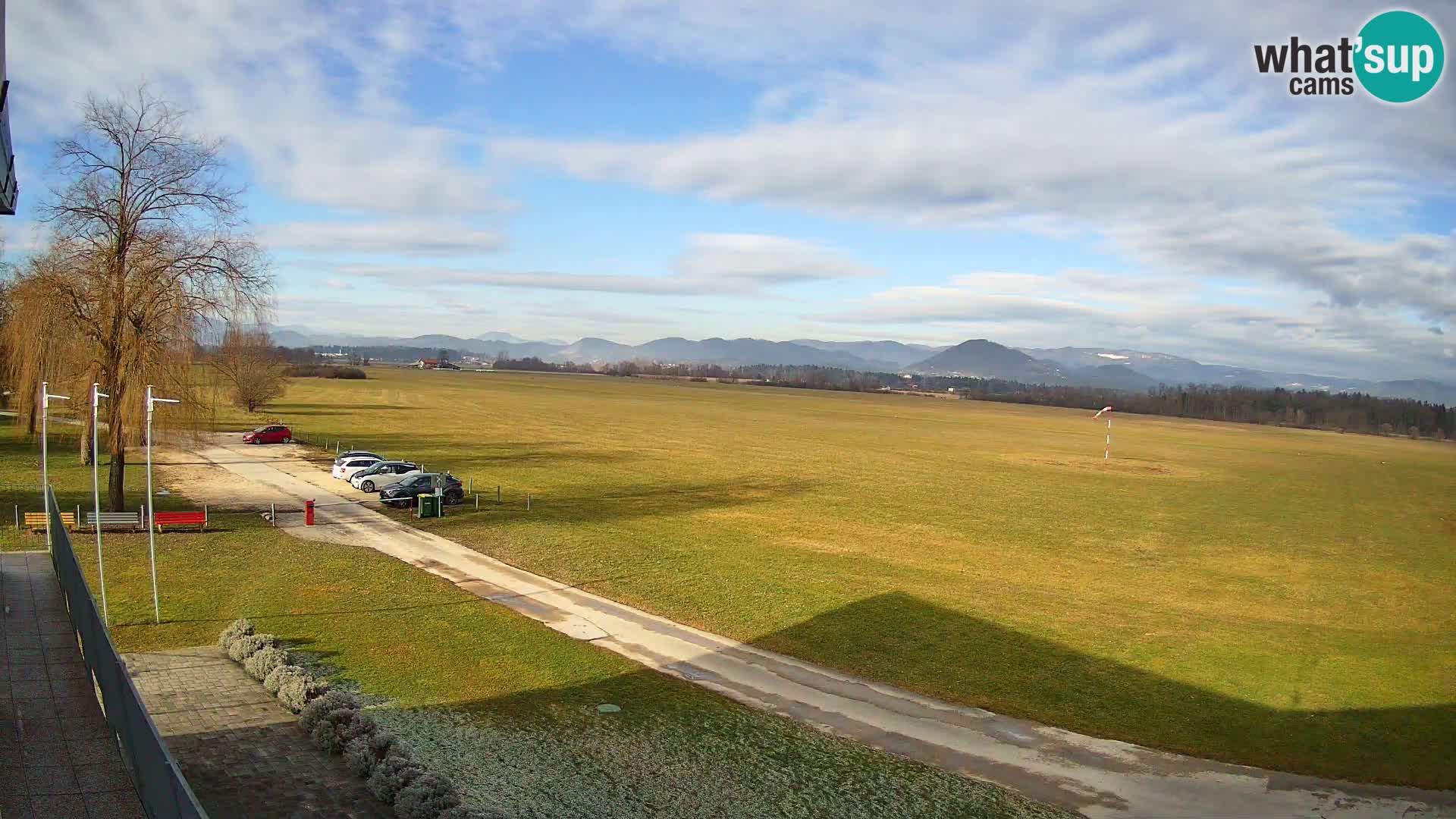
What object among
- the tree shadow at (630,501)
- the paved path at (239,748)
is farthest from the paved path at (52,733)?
the tree shadow at (630,501)

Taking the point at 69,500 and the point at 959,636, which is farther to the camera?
the point at 69,500

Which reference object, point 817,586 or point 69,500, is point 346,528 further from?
point 817,586

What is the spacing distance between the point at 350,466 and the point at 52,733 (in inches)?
1297

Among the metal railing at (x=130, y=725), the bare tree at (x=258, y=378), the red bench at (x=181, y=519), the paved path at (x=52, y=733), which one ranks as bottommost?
the red bench at (x=181, y=519)

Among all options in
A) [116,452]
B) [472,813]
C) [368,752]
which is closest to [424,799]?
[472,813]

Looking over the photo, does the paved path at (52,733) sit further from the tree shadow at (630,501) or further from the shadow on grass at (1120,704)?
the tree shadow at (630,501)

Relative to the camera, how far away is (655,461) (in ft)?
177

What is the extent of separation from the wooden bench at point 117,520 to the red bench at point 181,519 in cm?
62

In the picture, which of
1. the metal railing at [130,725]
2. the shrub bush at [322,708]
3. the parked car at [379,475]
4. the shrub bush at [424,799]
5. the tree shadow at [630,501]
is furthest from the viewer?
the parked car at [379,475]

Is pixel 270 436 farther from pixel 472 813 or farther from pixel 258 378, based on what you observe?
pixel 472 813

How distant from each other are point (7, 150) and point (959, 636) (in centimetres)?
1929

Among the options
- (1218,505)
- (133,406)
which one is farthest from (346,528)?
(1218,505)

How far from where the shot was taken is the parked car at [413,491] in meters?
34.4

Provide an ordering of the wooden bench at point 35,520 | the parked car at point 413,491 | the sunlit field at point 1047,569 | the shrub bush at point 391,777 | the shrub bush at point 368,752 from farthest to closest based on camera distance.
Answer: the parked car at point 413,491, the wooden bench at point 35,520, the sunlit field at point 1047,569, the shrub bush at point 368,752, the shrub bush at point 391,777
